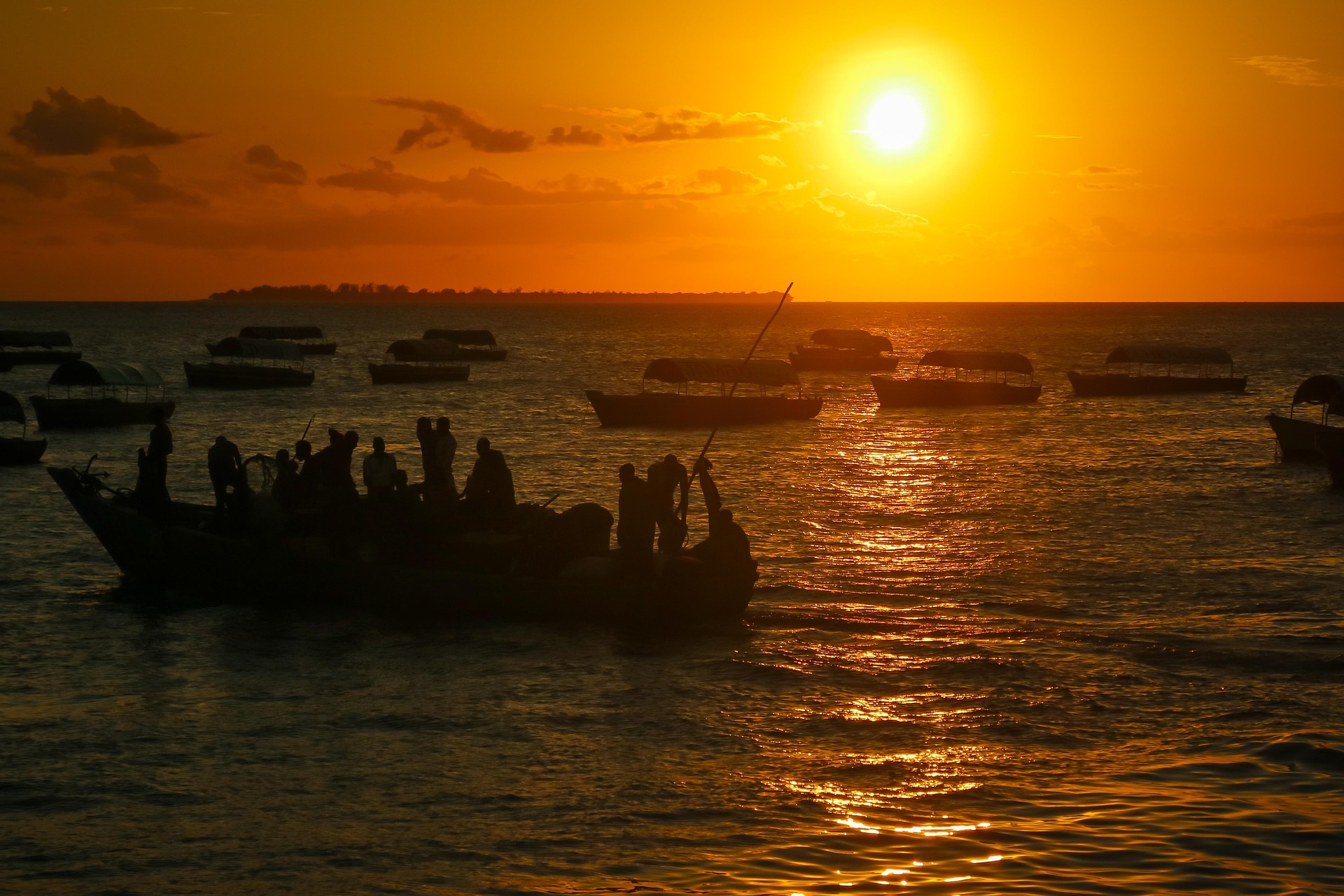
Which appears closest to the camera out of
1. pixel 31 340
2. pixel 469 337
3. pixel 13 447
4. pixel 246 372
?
pixel 13 447

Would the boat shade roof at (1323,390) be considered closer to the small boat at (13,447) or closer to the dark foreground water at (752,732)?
the dark foreground water at (752,732)

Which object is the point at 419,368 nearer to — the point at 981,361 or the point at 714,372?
the point at 714,372

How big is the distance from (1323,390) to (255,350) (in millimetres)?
61922

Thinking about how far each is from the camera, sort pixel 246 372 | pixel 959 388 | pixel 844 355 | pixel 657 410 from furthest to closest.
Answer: pixel 844 355 < pixel 246 372 < pixel 959 388 < pixel 657 410

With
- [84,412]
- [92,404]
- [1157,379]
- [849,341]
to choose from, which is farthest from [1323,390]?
[849,341]

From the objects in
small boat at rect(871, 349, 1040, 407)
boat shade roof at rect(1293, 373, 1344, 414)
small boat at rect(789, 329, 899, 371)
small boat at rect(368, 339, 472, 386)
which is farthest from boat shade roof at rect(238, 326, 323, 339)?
boat shade roof at rect(1293, 373, 1344, 414)

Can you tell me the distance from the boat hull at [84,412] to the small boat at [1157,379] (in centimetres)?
5228

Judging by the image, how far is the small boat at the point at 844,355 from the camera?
382 ft

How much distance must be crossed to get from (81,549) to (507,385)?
67757mm

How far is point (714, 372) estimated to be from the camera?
59938 mm

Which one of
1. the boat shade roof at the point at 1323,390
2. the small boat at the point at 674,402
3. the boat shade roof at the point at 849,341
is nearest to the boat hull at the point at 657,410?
the small boat at the point at 674,402

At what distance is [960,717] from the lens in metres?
15.4

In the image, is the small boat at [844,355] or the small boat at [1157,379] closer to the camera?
the small boat at [1157,379]

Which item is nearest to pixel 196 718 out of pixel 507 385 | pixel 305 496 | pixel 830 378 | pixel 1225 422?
pixel 305 496
